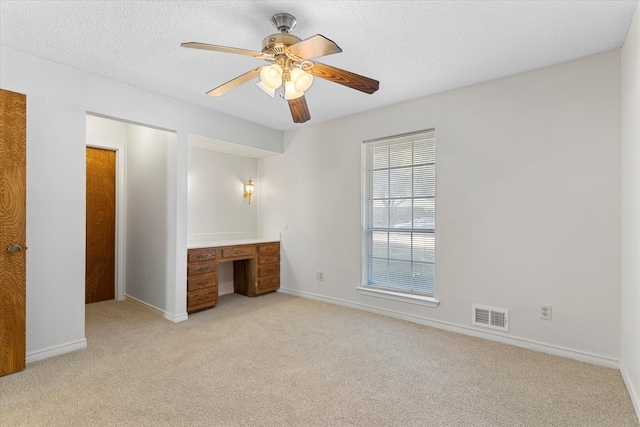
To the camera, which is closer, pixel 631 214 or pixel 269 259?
pixel 631 214

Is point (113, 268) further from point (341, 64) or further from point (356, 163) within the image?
point (341, 64)

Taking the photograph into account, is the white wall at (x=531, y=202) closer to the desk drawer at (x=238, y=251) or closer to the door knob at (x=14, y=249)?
the desk drawer at (x=238, y=251)

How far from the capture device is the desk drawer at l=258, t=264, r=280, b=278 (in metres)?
4.77

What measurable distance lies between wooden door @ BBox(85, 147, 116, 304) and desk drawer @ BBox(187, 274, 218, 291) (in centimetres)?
154

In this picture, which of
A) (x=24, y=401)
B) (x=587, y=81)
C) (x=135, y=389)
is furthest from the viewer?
(x=587, y=81)

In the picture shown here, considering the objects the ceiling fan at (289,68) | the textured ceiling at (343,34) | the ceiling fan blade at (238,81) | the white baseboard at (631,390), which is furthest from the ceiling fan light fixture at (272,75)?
the white baseboard at (631,390)

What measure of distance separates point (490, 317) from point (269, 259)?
9.65 ft

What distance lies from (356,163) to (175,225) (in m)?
2.25

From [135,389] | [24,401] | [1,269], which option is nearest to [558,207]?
[135,389]

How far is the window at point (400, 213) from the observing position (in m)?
3.67

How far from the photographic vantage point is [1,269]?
7.79ft

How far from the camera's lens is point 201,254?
4.01 m

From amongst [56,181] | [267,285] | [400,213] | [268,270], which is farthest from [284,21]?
[267,285]

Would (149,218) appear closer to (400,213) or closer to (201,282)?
(201,282)
